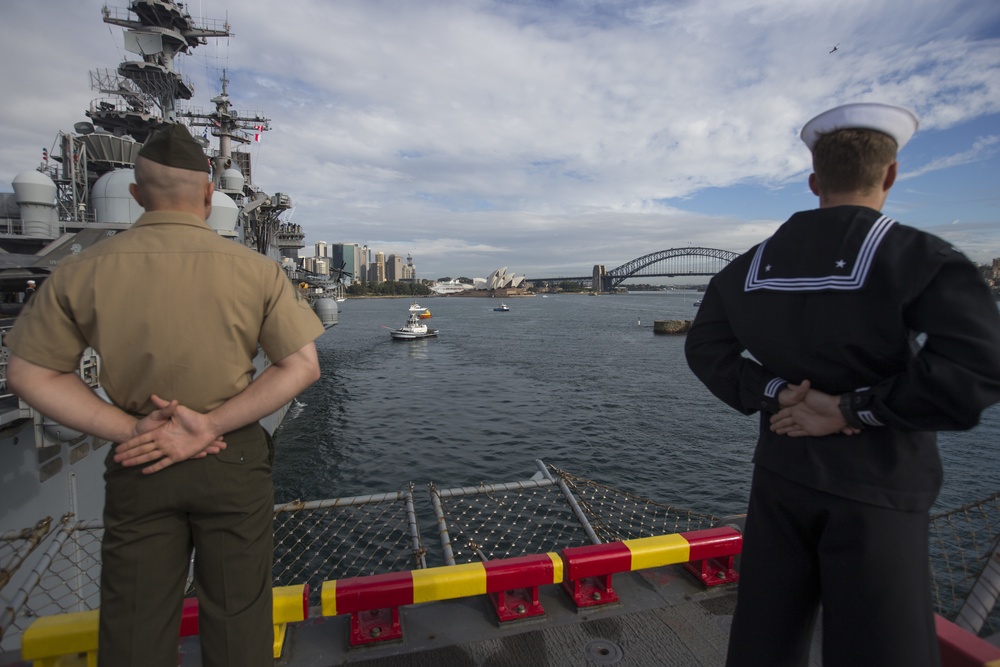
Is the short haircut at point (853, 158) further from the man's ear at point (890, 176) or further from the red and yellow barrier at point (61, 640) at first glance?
the red and yellow barrier at point (61, 640)

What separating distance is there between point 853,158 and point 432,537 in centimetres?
1136

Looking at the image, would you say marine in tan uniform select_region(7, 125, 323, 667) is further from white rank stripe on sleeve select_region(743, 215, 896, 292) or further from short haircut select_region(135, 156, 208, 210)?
white rank stripe on sleeve select_region(743, 215, 896, 292)

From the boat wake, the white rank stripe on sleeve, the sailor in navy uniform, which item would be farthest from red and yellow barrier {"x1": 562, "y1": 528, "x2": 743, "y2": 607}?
the boat wake

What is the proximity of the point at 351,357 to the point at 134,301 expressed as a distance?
3890cm

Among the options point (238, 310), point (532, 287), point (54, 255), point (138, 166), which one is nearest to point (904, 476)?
point (238, 310)

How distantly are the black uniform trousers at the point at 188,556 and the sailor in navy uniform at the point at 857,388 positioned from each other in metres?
1.68

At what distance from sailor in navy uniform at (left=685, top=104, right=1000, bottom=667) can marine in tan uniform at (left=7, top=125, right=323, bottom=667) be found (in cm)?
162

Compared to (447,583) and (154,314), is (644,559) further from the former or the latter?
(154,314)

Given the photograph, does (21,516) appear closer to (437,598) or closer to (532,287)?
(437,598)

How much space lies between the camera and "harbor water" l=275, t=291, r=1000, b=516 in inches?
591

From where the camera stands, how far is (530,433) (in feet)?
63.9

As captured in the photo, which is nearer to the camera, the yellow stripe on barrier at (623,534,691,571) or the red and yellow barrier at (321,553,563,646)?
the red and yellow barrier at (321,553,563,646)

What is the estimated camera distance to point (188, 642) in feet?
9.00

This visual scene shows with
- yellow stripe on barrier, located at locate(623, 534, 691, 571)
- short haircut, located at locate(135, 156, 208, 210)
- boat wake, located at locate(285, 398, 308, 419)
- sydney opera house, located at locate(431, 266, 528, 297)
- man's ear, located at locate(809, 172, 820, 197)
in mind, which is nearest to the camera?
man's ear, located at locate(809, 172, 820, 197)
